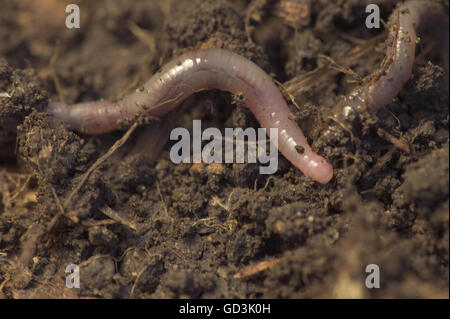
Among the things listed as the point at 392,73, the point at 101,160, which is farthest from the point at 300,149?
the point at 101,160

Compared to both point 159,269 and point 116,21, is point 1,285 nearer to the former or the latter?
point 159,269

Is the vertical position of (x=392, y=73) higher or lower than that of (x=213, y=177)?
higher

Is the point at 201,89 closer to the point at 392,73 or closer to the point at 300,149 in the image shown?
the point at 300,149

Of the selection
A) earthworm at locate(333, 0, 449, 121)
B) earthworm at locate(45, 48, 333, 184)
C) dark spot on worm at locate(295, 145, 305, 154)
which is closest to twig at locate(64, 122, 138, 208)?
earthworm at locate(45, 48, 333, 184)

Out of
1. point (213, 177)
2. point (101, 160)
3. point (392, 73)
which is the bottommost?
point (213, 177)

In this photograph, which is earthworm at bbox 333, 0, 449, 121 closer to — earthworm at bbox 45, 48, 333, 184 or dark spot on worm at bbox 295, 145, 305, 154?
dark spot on worm at bbox 295, 145, 305, 154

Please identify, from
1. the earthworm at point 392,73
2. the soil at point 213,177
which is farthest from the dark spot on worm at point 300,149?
the earthworm at point 392,73
